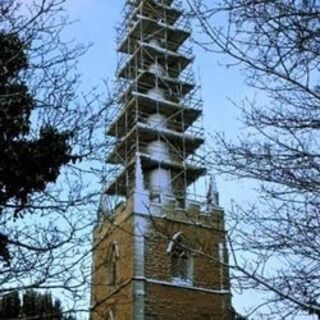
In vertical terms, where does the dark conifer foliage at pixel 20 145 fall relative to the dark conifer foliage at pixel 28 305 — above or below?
above

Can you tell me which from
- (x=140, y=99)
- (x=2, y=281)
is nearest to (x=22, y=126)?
(x=2, y=281)

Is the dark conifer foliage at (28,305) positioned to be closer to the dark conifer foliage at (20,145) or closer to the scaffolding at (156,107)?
the dark conifer foliage at (20,145)

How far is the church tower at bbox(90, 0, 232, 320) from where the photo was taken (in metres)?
21.3

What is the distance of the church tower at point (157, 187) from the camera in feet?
69.8

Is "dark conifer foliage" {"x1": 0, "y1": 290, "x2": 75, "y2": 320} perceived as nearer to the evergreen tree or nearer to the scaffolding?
the evergreen tree

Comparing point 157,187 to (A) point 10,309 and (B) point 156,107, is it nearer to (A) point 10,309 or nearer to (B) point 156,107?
(B) point 156,107

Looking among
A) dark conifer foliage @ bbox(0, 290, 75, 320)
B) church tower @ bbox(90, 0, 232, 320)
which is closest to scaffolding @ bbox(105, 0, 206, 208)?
church tower @ bbox(90, 0, 232, 320)

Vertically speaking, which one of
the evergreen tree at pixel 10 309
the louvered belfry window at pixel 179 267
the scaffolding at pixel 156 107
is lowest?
the evergreen tree at pixel 10 309

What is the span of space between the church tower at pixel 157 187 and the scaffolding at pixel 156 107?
0.04 meters

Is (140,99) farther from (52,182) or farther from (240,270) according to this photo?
(240,270)

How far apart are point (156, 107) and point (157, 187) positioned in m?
3.63

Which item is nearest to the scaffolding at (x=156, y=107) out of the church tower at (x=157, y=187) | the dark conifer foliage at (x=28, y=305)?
the church tower at (x=157, y=187)

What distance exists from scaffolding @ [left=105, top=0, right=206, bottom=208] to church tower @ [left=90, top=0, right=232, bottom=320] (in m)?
0.04

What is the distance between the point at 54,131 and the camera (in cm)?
780
